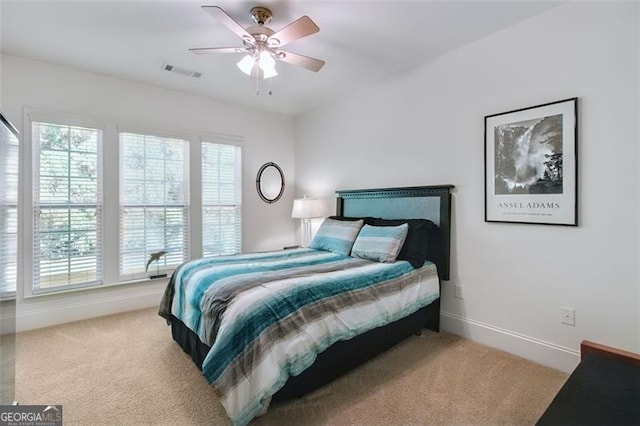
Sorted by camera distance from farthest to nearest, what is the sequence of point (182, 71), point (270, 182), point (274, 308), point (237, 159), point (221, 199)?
1. point (270, 182)
2. point (237, 159)
3. point (221, 199)
4. point (182, 71)
5. point (274, 308)

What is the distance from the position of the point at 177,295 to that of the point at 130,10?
7.38ft

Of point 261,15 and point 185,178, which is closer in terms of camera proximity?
point 261,15

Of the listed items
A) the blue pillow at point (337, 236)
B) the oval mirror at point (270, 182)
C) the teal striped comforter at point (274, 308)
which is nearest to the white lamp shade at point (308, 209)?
the blue pillow at point (337, 236)

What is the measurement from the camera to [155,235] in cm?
378

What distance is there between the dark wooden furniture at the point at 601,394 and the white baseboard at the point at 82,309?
388 cm

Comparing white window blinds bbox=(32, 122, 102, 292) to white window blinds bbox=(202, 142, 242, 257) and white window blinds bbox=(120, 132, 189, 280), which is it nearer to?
white window blinds bbox=(120, 132, 189, 280)

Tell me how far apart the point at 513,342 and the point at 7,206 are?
3.60m

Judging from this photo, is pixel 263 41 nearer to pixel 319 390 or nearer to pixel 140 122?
pixel 140 122

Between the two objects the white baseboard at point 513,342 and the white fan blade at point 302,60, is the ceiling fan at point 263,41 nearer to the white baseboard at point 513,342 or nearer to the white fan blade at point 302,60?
the white fan blade at point 302,60

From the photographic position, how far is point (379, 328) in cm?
231

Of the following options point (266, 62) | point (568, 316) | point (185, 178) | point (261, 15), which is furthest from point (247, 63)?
point (568, 316)

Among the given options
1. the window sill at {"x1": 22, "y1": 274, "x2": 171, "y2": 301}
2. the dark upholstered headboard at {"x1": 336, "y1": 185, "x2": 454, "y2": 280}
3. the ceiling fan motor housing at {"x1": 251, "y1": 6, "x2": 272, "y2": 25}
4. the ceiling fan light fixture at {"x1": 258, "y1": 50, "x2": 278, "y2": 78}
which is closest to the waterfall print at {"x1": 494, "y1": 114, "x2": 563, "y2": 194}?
the dark upholstered headboard at {"x1": 336, "y1": 185, "x2": 454, "y2": 280}

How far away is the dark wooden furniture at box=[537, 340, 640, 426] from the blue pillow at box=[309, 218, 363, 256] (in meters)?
1.98

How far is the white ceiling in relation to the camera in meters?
2.26
